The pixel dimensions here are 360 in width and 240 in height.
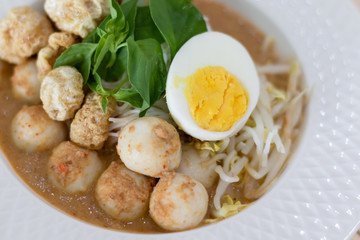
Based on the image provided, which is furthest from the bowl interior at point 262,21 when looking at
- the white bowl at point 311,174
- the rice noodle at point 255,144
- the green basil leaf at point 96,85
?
the green basil leaf at point 96,85

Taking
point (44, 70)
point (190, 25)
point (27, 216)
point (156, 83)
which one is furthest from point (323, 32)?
point (27, 216)

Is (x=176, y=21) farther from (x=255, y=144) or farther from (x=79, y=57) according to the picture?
(x=255, y=144)

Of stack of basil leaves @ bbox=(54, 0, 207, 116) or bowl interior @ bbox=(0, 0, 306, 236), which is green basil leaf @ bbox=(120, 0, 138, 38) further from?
bowl interior @ bbox=(0, 0, 306, 236)

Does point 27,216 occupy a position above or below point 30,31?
below

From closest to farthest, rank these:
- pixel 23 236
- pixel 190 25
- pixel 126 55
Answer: pixel 23 236 < pixel 126 55 < pixel 190 25

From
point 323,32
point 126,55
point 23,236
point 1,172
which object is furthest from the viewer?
point 323,32

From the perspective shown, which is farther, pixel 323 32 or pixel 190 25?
pixel 323 32

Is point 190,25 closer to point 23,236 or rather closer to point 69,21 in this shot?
point 69,21

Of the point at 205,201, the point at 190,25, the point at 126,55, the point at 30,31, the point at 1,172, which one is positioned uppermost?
the point at 190,25

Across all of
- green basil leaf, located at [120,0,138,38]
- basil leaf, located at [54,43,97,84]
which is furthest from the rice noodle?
green basil leaf, located at [120,0,138,38]
